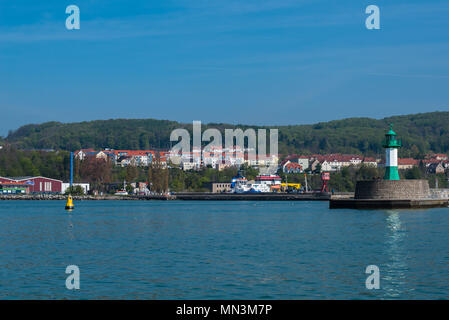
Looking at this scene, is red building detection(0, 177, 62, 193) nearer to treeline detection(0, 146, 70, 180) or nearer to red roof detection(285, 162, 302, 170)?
treeline detection(0, 146, 70, 180)

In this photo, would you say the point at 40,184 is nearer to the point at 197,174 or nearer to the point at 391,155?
the point at 197,174

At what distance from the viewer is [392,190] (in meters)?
54.6

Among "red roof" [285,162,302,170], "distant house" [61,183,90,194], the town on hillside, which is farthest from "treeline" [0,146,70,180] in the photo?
"red roof" [285,162,302,170]

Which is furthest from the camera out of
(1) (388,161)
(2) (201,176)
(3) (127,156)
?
(3) (127,156)

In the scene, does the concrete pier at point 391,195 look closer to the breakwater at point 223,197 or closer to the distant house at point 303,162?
the breakwater at point 223,197

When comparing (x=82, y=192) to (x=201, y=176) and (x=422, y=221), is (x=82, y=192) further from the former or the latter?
(x=422, y=221)

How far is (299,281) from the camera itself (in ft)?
57.5

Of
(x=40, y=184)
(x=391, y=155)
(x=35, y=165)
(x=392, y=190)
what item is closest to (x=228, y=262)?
(x=392, y=190)

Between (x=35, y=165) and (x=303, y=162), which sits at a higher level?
(x=303, y=162)

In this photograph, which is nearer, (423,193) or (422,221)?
(422,221)

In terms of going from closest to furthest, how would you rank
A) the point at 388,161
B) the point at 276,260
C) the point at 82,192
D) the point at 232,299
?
the point at 232,299
the point at 276,260
the point at 388,161
the point at 82,192

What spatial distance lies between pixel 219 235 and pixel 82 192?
8981cm

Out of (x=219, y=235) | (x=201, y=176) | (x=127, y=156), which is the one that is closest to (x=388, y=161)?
(x=219, y=235)

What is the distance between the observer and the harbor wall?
5453 cm
